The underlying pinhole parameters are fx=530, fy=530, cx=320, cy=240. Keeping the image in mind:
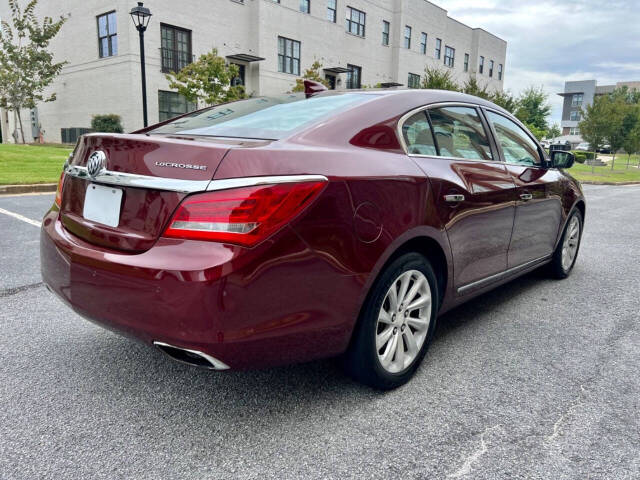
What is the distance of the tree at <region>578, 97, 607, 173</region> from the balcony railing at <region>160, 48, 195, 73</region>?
24.8m

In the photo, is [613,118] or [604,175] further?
[613,118]

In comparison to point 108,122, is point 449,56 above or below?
above

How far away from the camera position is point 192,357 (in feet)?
7.07

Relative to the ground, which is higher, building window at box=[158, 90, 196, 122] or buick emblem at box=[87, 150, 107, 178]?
building window at box=[158, 90, 196, 122]

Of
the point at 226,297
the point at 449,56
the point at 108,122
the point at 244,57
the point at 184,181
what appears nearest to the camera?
the point at 226,297

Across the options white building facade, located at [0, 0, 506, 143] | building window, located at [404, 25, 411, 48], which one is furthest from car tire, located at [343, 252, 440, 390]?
building window, located at [404, 25, 411, 48]

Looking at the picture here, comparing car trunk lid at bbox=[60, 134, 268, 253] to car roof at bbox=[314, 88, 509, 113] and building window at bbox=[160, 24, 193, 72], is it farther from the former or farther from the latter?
building window at bbox=[160, 24, 193, 72]

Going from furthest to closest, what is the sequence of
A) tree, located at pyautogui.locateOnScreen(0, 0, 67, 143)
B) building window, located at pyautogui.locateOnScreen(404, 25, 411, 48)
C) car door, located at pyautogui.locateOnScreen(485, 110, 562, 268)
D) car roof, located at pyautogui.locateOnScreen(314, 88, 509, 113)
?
building window, located at pyautogui.locateOnScreen(404, 25, 411, 48) < tree, located at pyautogui.locateOnScreen(0, 0, 67, 143) < car door, located at pyautogui.locateOnScreen(485, 110, 562, 268) < car roof, located at pyautogui.locateOnScreen(314, 88, 509, 113)

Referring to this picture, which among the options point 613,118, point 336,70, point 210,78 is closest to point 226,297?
point 210,78

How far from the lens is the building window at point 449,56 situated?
45.3 m

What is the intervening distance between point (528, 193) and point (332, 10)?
32.2 meters

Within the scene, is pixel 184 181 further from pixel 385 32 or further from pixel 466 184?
pixel 385 32

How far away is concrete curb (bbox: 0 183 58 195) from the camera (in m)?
10.4

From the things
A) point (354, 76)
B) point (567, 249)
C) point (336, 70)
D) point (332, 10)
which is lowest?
point (567, 249)
